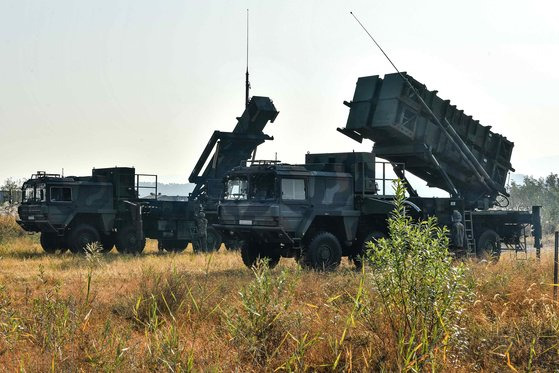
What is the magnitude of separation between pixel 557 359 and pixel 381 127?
28.6 ft

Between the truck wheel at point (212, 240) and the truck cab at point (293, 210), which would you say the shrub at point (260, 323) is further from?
the truck wheel at point (212, 240)

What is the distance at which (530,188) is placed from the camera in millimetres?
48531

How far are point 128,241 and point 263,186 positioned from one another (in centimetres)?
757

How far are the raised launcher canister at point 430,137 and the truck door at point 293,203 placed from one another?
2.70 meters

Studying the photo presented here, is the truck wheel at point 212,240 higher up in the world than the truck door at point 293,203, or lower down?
lower down

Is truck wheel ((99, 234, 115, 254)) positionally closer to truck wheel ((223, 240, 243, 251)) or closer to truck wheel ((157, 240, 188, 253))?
truck wheel ((157, 240, 188, 253))

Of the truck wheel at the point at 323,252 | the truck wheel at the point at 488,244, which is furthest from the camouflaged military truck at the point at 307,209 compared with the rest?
the truck wheel at the point at 488,244

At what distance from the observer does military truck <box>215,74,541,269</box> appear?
1234 cm

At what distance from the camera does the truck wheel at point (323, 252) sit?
40.8 ft

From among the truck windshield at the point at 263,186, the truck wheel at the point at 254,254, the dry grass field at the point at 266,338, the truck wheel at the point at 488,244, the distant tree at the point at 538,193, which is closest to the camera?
the dry grass field at the point at 266,338

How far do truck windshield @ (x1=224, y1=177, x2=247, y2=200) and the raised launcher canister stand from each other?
10.9 ft

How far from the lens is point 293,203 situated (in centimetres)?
1227

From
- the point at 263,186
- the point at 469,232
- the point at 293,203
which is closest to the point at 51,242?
the point at 263,186

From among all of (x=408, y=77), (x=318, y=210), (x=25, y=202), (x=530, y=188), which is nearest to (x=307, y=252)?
(x=318, y=210)
